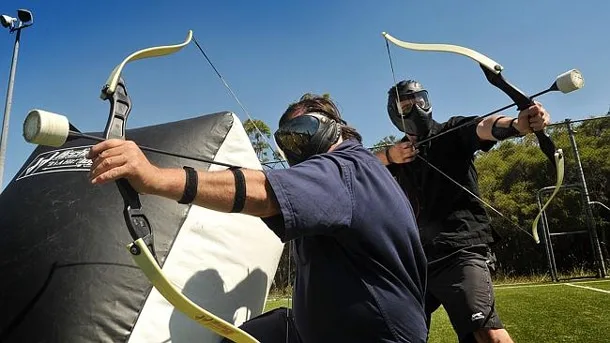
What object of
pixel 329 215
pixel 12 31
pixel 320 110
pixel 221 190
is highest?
pixel 12 31

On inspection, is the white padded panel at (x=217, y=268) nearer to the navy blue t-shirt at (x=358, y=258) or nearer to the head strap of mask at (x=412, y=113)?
the navy blue t-shirt at (x=358, y=258)

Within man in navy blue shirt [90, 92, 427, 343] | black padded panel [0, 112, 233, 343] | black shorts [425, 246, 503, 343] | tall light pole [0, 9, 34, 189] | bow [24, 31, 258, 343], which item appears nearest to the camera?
bow [24, 31, 258, 343]

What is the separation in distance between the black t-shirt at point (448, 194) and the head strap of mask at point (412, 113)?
0.25ft

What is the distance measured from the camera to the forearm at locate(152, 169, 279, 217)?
1.20m

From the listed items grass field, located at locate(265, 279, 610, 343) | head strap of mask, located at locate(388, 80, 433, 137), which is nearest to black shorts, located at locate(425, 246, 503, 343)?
head strap of mask, located at locate(388, 80, 433, 137)

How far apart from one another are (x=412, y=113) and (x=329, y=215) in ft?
5.61

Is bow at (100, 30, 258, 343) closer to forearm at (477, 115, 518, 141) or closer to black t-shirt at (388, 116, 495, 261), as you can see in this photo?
black t-shirt at (388, 116, 495, 261)

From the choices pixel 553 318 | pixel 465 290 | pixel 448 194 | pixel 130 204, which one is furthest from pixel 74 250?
pixel 553 318

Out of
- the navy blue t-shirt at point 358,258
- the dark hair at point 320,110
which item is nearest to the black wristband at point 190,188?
the navy blue t-shirt at point 358,258

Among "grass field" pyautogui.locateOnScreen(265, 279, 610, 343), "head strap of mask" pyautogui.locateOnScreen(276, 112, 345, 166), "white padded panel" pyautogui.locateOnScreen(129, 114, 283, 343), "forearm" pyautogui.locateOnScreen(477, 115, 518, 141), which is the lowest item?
"grass field" pyautogui.locateOnScreen(265, 279, 610, 343)

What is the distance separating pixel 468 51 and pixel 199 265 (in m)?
1.76

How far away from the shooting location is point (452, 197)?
272cm

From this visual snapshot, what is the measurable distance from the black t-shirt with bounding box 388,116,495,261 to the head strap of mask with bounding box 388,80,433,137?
0.08 meters

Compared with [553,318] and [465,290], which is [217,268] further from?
[553,318]
